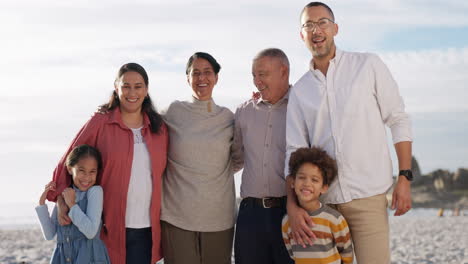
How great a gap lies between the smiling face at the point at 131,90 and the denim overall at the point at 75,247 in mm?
840

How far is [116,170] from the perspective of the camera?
476cm

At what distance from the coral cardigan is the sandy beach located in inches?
188

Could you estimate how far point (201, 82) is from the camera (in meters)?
5.13

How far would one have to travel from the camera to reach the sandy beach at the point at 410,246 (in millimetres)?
10312

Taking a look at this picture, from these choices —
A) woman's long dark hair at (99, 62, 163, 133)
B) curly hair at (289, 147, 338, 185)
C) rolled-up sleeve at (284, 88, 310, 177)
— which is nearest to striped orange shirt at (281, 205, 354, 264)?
curly hair at (289, 147, 338, 185)

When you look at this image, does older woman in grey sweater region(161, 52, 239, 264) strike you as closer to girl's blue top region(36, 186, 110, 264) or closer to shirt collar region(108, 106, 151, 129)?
shirt collar region(108, 106, 151, 129)

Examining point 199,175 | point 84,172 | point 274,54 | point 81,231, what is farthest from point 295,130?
point 81,231

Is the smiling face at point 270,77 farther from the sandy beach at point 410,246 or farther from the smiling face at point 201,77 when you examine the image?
the sandy beach at point 410,246

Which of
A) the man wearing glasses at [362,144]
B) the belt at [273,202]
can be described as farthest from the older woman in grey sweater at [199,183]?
the man wearing glasses at [362,144]

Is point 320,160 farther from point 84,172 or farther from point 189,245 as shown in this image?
point 84,172

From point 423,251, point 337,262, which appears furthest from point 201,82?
point 423,251

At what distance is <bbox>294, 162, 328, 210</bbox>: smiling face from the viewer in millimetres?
4168

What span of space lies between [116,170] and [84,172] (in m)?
0.25

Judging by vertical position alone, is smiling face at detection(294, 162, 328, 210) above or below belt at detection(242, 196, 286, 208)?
above
